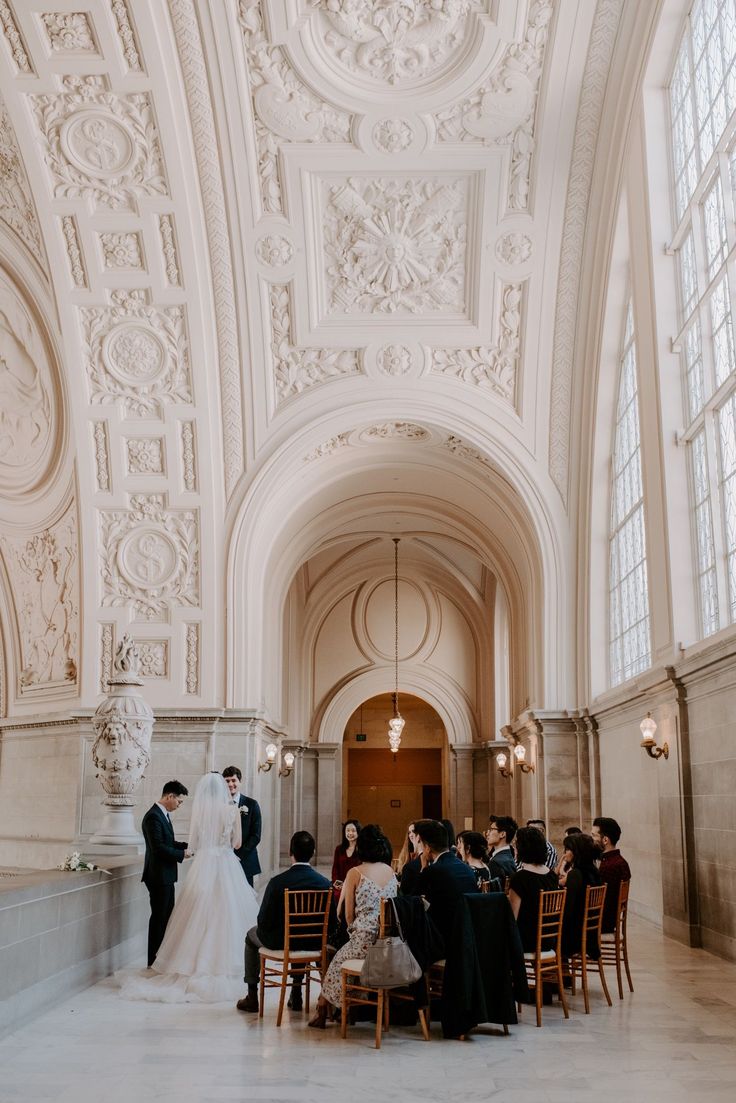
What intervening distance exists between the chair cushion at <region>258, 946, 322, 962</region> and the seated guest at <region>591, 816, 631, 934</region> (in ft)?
7.39

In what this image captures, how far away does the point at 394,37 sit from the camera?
37.6 ft

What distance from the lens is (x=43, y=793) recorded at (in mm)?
15336

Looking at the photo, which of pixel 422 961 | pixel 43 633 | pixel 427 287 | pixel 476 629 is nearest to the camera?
pixel 422 961

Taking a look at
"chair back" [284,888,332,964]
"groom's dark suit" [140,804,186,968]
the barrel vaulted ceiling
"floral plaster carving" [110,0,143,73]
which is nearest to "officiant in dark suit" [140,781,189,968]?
"groom's dark suit" [140,804,186,968]

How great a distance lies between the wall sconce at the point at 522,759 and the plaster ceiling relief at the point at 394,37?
989 centimetres

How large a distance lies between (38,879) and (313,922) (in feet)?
6.40

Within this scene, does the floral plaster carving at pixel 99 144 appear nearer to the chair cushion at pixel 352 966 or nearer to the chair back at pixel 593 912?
the chair back at pixel 593 912

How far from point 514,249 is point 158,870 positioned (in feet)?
29.4

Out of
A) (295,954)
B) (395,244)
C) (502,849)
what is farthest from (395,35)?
(295,954)

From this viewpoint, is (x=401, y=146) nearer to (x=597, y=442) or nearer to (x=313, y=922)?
(x=597, y=442)

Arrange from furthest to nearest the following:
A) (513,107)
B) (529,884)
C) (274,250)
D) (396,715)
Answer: (396,715), (274,250), (513,107), (529,884)

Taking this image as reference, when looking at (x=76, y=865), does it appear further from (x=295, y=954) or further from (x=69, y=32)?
(x=69, y=32)

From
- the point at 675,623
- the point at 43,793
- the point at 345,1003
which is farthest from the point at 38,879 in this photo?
the point at 43,793

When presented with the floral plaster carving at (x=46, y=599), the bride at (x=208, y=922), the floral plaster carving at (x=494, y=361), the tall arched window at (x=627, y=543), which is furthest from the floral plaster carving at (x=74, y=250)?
the bride at (x=208, y=922)
